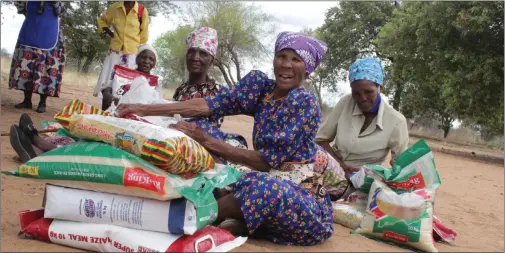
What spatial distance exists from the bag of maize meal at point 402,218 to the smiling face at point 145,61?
3212 mm

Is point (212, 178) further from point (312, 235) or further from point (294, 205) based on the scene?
point (312, 235)

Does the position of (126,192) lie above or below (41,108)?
above

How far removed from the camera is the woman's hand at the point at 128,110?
117 inches

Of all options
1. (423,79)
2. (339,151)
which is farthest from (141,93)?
(423,79)

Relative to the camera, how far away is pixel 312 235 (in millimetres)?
2949

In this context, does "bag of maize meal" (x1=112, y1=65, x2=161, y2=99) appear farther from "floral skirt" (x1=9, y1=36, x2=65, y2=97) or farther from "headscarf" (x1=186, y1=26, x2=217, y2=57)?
"floral skirt" (x1=9, y1=36, x2=65, y2=97)

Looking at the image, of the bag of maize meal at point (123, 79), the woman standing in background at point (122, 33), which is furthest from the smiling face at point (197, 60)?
the woman standing in background at point (122, 33)

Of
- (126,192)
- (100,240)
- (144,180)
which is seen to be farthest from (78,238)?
(144,180)

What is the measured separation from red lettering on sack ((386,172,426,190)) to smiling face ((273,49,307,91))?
3.54 ft

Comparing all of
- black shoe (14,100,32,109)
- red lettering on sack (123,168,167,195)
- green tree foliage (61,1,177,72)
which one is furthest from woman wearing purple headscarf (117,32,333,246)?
green tree foliage (61,1,177,72)

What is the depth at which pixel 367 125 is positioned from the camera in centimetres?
425

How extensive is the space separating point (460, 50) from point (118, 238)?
13537 mm

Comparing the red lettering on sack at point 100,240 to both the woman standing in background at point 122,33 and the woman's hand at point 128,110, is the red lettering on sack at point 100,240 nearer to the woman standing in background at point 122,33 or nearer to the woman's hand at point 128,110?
the woman's hand at point 128,110

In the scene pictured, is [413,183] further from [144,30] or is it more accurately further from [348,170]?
[144,30]
